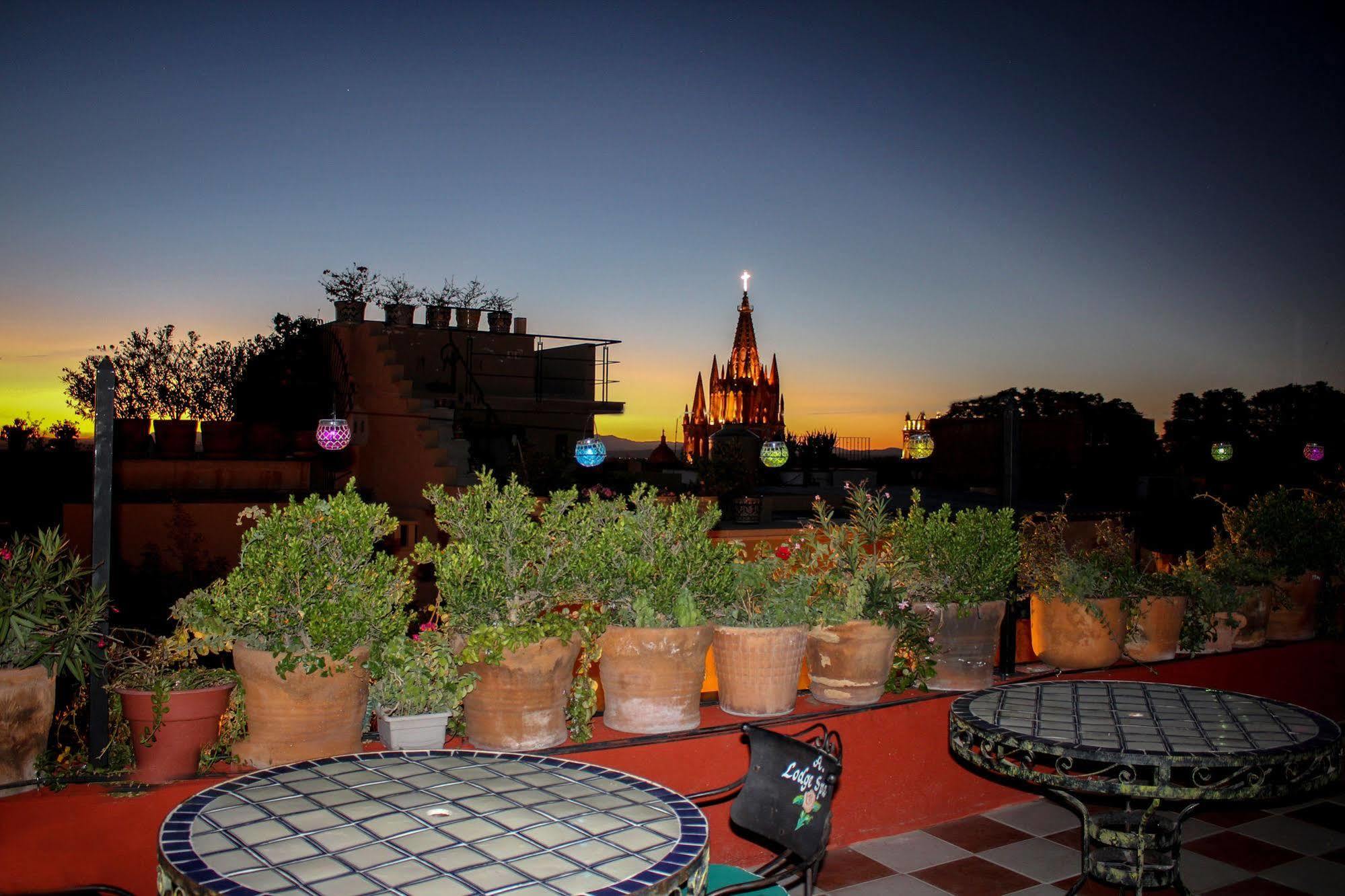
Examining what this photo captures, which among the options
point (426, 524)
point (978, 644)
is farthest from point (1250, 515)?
point (426, 524)

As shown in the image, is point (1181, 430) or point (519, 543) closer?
point (519, 543)

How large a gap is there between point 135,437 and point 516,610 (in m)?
9.10

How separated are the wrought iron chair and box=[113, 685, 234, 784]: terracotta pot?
1.48 metres

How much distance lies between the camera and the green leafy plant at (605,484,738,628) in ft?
10.9

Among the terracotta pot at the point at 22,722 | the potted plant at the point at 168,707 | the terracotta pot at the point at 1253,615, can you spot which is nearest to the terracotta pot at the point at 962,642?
the terracotta pot at the point at 1253,615

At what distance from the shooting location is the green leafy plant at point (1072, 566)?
4.53 m

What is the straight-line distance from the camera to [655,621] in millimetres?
3344

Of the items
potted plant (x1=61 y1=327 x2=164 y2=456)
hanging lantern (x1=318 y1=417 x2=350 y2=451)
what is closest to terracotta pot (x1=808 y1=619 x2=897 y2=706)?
hanging lantern (x1=318 y1=417 x2=350 y2=451)

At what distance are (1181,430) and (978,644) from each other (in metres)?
35.0

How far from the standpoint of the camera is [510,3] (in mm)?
8297

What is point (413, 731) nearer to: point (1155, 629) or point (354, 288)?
point (1155, 629)

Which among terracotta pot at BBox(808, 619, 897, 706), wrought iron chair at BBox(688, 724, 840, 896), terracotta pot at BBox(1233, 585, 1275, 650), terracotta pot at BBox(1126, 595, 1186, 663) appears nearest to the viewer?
wrought iron chair at BBox(688, 724, 840, 896)

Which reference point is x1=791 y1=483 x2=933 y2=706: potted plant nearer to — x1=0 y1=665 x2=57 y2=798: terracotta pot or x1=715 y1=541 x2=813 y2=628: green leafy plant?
x1=715 y1=541 x2=813 y2=628: green leafy plant

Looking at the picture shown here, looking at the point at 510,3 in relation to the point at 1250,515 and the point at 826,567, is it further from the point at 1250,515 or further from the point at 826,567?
the point at 1250,515
